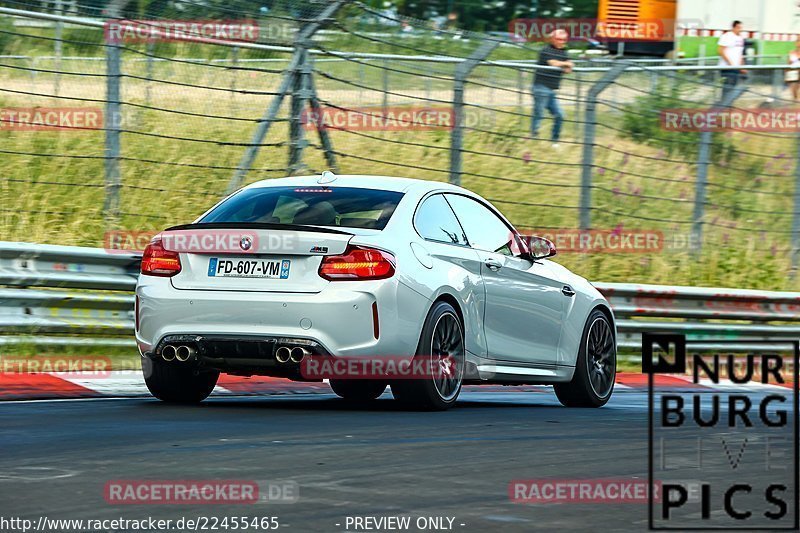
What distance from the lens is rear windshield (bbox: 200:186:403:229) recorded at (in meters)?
9.14

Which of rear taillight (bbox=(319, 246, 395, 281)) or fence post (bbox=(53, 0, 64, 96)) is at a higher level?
fence post (bbox=(53, 0, 64, 96))

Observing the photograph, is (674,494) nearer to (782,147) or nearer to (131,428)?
(131,428)

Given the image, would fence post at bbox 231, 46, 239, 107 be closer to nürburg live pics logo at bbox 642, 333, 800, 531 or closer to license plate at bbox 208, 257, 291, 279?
license plate at bbox 208, 257, 291, 279

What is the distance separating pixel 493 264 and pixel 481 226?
38cm

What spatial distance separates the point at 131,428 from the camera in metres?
7.78

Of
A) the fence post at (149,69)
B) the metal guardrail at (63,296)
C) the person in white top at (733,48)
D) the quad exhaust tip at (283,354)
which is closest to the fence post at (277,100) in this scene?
the fence post at (149,69)

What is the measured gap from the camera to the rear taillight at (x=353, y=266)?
8.60 metres

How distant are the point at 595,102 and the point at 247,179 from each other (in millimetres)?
4029

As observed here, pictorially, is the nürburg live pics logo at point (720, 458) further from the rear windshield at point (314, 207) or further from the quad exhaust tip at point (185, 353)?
the quad exhaust tip at point (185, 353)

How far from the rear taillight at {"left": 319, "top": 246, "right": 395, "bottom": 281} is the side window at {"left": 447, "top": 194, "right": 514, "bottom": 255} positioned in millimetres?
1337

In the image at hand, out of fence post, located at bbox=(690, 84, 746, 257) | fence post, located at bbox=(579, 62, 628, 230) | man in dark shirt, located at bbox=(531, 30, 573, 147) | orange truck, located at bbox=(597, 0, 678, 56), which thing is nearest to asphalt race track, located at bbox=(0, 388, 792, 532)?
fence post, located at bbox=(579, 62, 628, 230)

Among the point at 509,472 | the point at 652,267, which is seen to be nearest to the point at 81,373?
the point at 509,472

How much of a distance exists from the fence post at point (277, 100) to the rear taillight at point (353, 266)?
16.2ft

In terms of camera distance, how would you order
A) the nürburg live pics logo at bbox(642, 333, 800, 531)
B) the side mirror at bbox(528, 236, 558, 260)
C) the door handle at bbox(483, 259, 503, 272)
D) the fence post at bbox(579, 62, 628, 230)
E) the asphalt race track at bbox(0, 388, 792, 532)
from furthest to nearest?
the fence post at bbox(579, 62, 628, 230), the side mirror at bbox(528, 236, 558, 260), the door handle at bbox(483, 259, 503, 272), the asphalt race track at bbox(0, 388, 792, 532), the nürburg live pics logo at bbox(642, 333, 800, 531)
